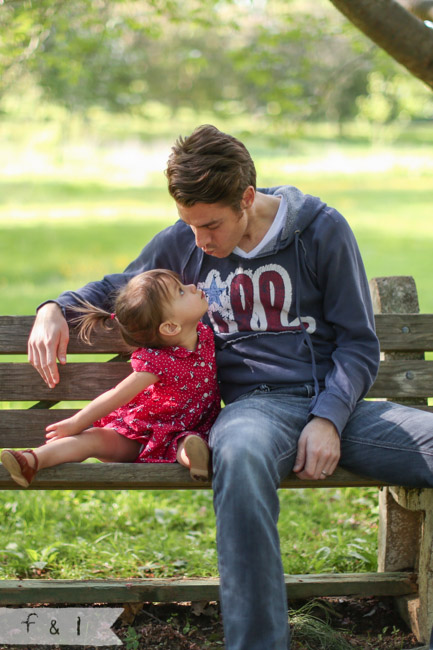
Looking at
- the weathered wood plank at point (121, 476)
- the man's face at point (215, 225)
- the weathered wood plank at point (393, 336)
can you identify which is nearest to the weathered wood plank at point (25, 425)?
the weathered wood plank at point (393, 336)

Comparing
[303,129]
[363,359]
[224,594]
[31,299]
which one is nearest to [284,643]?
[224,594]

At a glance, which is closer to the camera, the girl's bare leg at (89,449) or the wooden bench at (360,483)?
the girl's bare leg at (89,449)

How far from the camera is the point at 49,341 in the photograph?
10.1ft

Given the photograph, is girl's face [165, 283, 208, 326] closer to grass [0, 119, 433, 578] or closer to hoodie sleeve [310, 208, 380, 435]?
hoodie sleeve [310, 208, 380, 435]

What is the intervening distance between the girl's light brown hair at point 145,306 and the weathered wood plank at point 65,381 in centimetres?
36

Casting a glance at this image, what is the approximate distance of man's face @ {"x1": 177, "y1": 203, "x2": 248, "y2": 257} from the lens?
2844 mm

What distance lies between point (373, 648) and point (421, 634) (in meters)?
0.19

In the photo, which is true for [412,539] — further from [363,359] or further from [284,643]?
[284,643]

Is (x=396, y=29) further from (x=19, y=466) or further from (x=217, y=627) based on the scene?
(x=217, y=627)

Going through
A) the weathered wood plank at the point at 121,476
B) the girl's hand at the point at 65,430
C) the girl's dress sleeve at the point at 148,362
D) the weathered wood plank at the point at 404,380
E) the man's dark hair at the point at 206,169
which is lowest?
the weathered wood plank at the point at 121,476

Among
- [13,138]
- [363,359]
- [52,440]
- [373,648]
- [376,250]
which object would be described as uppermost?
[13,138]

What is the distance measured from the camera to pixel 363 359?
114 inches

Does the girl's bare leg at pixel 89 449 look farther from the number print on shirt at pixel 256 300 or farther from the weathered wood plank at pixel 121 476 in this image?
the number print on shirt at pixel 256 300

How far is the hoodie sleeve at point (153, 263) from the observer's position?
323cm
